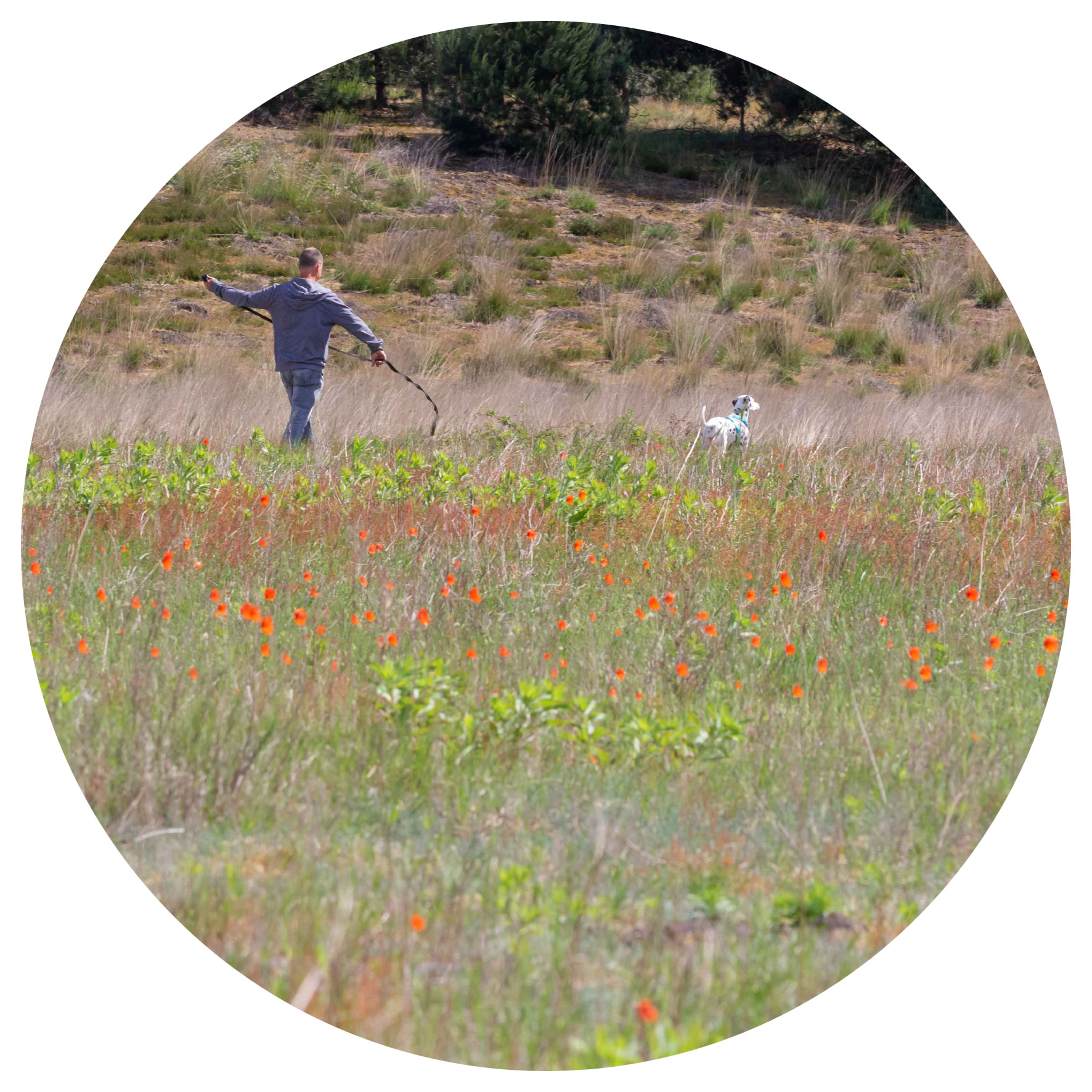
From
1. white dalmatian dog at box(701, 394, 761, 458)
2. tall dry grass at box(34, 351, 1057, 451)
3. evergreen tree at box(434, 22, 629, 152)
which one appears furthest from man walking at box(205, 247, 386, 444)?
white dalmatian dog at box(701, 394, 761, 458)

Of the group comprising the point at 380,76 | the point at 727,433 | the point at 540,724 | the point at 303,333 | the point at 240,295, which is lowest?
the point at 540,724

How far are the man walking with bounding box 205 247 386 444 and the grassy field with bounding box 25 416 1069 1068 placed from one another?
6.11 feet

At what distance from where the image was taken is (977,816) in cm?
301

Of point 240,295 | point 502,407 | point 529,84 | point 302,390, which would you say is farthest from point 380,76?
point 502,407

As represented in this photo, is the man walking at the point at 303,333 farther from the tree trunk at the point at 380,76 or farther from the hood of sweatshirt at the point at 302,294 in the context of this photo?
the tree trunk at the point at 380,76

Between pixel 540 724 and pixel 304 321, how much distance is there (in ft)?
14.5

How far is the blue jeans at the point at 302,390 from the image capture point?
6754mm

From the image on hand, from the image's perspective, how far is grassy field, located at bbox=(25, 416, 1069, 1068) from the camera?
246cm

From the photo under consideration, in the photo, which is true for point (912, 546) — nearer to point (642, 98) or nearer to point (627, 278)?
point (642, 98)

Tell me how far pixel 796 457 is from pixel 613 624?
2.71 m

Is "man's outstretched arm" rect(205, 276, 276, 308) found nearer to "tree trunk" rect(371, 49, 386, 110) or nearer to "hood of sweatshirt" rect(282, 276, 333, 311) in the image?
"hood of sweatshirt" rect(282, 276, 333, 311)

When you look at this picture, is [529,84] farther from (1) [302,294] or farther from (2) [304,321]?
(2) [304,321]

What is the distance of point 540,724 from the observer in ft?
9.91

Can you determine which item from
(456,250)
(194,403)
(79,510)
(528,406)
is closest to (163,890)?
(79,510)
